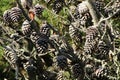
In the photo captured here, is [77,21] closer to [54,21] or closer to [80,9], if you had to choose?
[80,9]

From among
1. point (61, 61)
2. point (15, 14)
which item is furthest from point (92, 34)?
point (15, 14)

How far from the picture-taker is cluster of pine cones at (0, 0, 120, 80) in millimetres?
1643

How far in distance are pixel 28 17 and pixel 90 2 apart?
0.85ft

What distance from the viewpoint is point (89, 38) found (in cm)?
156

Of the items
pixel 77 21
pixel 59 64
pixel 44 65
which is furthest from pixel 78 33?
pixel 44 65

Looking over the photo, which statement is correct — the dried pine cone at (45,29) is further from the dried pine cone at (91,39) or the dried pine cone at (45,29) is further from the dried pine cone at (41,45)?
the dried pine cone at (91,39)

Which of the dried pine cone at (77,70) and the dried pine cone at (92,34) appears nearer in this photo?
the dried pine cone at (92,34)

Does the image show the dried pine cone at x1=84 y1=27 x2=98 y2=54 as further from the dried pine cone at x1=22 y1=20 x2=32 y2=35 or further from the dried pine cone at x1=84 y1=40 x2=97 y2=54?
the dried pine cone at x1=22 y1=20 x2=32 y2=35

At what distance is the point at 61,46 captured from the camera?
181 centimetres

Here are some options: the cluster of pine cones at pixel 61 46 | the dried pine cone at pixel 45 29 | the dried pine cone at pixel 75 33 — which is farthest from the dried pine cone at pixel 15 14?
the dried pine cone at pixel 75 33

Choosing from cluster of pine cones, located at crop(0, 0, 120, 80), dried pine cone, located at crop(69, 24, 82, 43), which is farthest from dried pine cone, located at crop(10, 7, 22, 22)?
dried pine cone, located at crop(69, 24, 82, 43)

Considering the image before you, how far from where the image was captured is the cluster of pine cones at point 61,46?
164 cm

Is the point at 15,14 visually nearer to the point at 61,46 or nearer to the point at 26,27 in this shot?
the point at 26,27

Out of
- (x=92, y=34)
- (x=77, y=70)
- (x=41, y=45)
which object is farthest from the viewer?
(x=77, y=70)
